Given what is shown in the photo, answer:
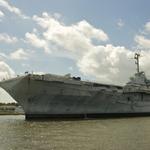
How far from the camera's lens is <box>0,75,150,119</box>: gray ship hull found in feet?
129

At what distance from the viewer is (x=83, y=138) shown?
2242 centimetres

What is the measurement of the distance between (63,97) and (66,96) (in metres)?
0.39

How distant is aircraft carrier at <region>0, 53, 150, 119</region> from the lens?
39219mm

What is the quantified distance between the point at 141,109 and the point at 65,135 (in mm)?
33169

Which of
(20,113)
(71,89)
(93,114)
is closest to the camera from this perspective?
(71,89)

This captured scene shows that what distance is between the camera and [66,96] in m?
41.7

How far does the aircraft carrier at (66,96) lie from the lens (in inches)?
1544

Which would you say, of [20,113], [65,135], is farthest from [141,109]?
[65,135]

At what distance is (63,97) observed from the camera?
41.6m

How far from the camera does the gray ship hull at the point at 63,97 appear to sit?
129ft

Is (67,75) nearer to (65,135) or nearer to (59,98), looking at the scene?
(59,98)

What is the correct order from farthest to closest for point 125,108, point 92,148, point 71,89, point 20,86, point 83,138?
1. point 125,108
2. point 71,89
3. point 20,86
4. point 83,138
5. point 92,148

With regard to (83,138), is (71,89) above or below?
above

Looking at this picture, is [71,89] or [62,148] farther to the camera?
[71,89]
